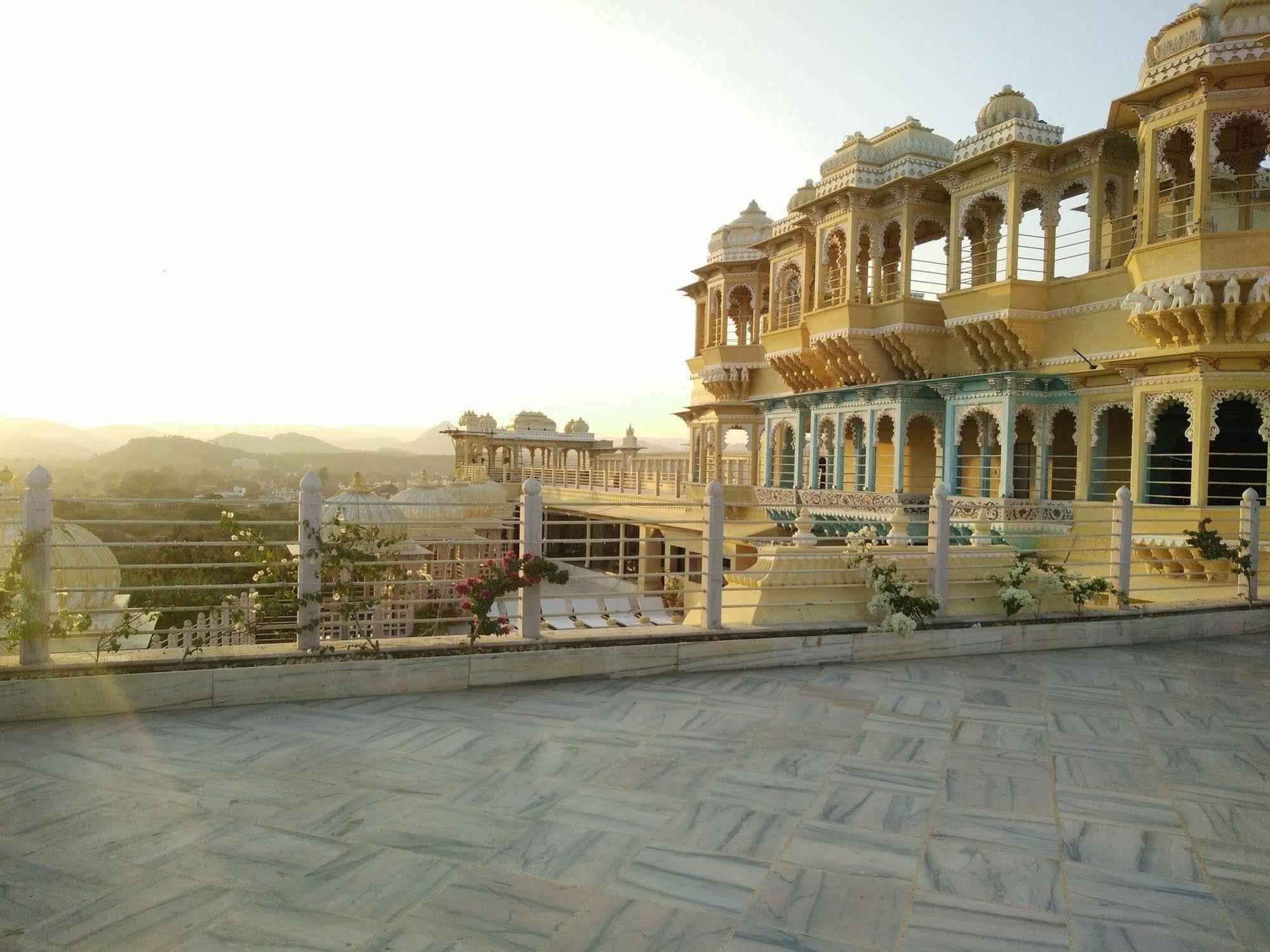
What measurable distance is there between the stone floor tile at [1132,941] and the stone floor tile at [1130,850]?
474mm

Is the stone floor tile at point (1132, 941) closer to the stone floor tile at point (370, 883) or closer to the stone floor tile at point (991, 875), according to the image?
the stone floor tile at point (991, 875)

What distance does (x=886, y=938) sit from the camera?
2.80 meters

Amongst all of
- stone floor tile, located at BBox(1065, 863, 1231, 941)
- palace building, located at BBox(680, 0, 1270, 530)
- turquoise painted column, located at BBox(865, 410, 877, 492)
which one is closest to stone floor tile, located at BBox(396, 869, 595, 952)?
stone floor tile, located at BBox(1065, 863, 1231, 941)

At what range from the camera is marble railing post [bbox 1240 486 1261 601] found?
30.8ft

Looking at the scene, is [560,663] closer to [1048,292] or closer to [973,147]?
[1048,292]

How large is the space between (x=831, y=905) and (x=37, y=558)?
496 centimetres

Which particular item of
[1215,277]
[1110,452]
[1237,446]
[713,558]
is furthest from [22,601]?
[1237,446]

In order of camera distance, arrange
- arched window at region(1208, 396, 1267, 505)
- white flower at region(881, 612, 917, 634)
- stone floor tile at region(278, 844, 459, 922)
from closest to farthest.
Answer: stone floor tile at region(278, 844, 459, 922), white flower at region(881, 612, 917, 634), arched window at region(1208, 396, 1267, 505)

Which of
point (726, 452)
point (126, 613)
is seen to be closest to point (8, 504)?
point (126, 613)

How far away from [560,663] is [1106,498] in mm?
12395

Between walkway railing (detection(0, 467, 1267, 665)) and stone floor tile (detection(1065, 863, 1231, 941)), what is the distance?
7.05 feet

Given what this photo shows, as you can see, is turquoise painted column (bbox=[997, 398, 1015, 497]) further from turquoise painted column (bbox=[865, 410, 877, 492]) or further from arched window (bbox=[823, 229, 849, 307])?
arched window (bbox=[823, 229, 849, 307])

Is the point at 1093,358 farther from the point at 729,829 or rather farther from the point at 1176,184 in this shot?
the point at 729,829

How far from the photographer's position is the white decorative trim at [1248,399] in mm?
12234
